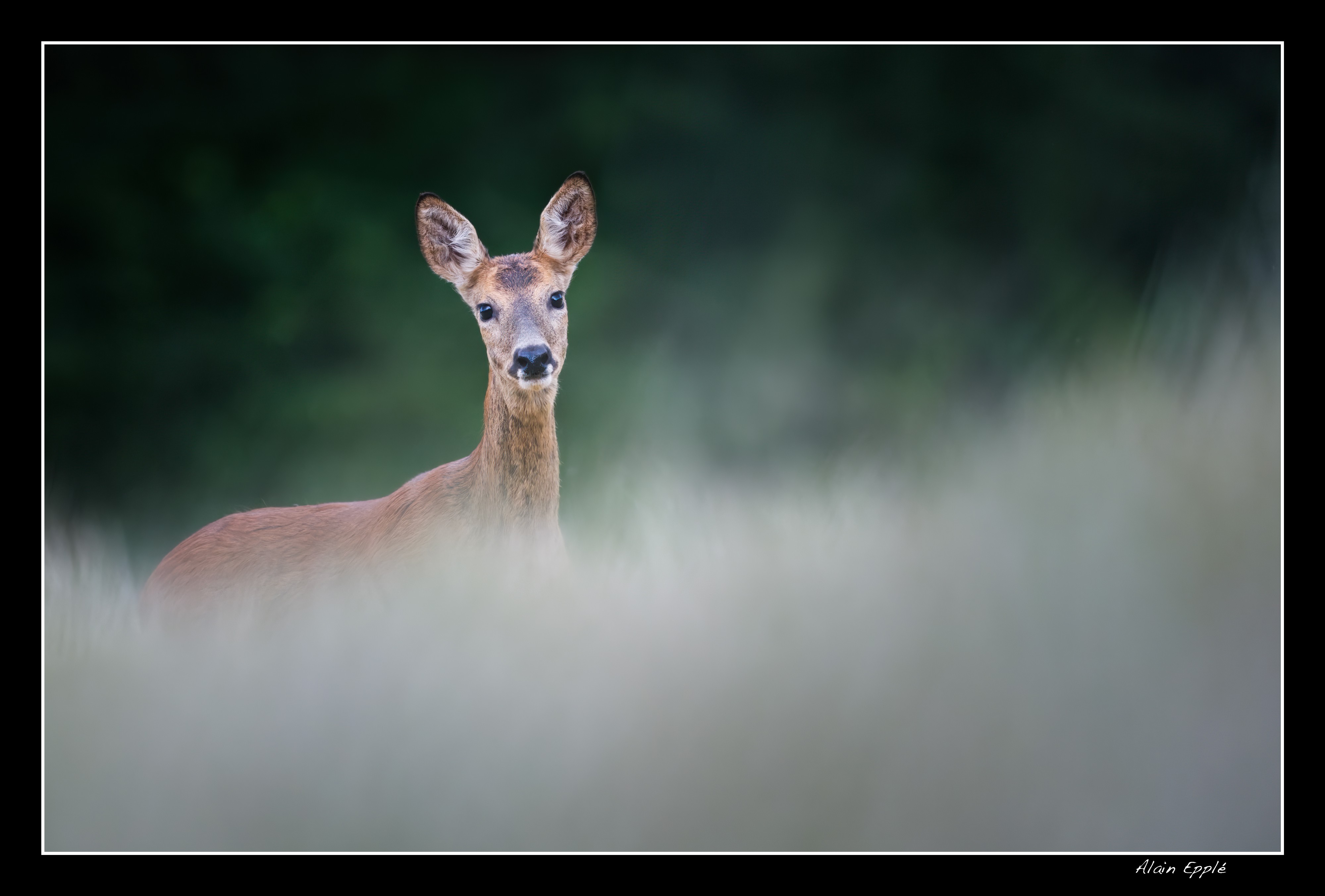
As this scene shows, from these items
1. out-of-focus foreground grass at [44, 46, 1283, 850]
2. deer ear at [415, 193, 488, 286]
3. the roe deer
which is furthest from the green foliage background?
deer ear at [415, 193, 488, 286]

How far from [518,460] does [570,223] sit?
520 mm

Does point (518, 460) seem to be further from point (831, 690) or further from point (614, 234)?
point (831, 690)

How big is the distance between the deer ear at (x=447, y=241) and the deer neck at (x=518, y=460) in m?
0.23

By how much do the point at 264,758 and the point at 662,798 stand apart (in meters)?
0.70

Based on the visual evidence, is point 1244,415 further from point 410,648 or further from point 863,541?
point 410,648

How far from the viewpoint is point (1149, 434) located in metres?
1.67

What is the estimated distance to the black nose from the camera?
1854 millimetres

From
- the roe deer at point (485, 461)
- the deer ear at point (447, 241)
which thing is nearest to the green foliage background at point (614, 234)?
the roe deer at point (485, 461)

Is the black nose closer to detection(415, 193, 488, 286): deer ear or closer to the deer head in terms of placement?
the deer head

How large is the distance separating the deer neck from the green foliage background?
8 cm

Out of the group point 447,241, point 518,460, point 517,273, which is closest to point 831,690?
point 518,460

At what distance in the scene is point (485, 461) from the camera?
6.63 ft

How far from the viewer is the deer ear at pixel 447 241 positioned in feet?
6.52

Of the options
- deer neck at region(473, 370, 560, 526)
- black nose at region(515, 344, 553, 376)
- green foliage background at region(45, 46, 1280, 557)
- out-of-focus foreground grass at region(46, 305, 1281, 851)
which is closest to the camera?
out-of-focus foreground grass at region(46, 305, 1281, 851)
